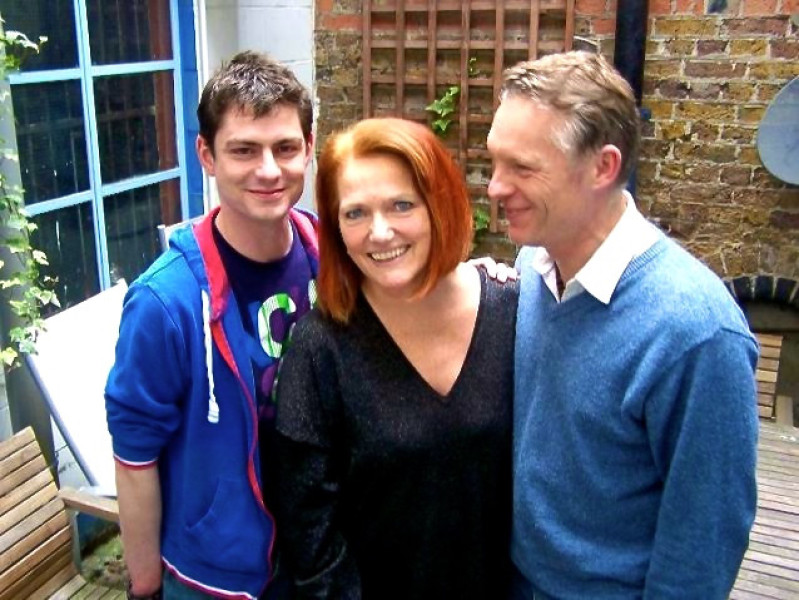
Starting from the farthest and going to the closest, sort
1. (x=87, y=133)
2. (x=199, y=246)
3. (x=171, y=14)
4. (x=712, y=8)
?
(x=712, y=8)
(x=171, y=14)
(x=87, y=133)
(x=199, y=246)

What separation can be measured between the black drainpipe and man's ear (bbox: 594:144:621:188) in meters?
2.51

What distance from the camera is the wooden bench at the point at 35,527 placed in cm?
211

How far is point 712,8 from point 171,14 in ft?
7.66

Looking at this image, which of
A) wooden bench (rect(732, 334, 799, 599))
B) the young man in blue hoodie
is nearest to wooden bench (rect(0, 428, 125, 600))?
the young man in blue hoodie

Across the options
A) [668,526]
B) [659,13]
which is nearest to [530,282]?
[668,526]

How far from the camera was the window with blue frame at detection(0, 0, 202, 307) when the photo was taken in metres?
2.65

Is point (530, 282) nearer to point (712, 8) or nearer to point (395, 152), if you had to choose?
point (395, 152)

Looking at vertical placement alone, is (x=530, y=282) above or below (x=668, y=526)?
above

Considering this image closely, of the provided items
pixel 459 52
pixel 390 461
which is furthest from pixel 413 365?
pixel 459 52

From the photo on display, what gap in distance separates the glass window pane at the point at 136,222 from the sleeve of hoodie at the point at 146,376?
1860 mm

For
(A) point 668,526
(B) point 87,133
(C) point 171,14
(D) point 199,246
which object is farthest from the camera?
(C) point 171,14

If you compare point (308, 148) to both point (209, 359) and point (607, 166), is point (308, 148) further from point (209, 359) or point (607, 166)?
point (607, 166)

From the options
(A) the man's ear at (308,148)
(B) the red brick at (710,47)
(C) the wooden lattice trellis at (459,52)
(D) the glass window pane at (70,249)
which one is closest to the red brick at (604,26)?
(C) the wooden lattice trellis at (459,52)

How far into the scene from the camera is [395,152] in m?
1.26
